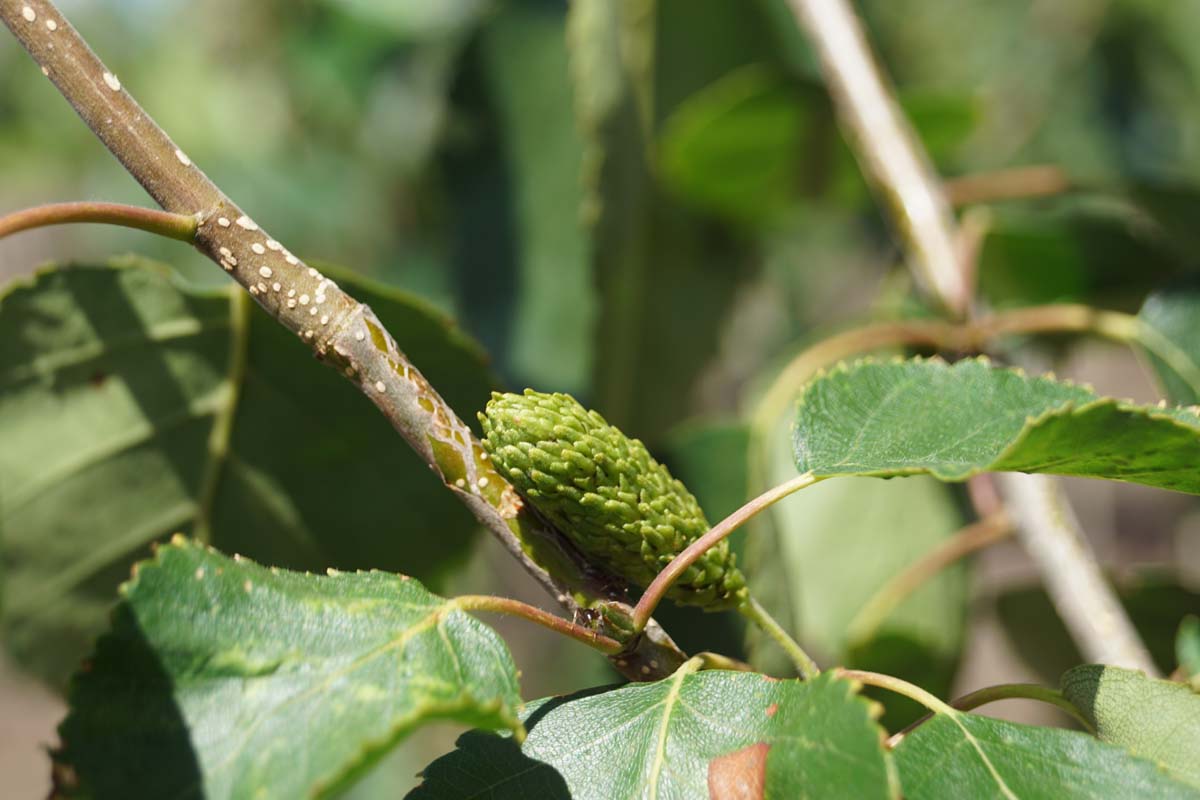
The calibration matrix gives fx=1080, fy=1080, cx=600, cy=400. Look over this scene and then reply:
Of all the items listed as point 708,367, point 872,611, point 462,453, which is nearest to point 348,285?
point 462,453

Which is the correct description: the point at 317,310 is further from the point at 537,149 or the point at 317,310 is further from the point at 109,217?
the point at 537,149

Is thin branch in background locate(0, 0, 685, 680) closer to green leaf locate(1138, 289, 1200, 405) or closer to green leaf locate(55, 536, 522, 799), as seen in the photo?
green leaf locate(55, 536, 522, 799)

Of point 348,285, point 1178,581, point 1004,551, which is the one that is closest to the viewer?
point 348,285

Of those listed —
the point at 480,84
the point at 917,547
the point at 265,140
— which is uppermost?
the point at 265,140

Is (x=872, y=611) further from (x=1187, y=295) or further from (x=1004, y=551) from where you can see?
(x=1004, y=551)

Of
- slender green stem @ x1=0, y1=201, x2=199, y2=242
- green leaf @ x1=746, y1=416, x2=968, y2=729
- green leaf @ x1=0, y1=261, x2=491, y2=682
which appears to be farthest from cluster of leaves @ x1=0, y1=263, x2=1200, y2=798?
green leaf @ x1=746, y1=416, x2=968, y2=729

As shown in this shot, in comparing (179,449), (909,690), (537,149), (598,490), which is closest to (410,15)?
(537,149)
